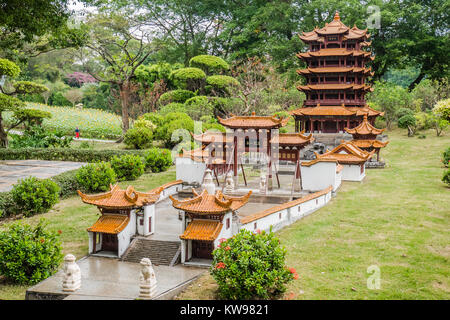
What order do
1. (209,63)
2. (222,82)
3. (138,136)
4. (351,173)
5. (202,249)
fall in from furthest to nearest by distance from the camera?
(209,63) → (222,82) → (138,136) → (351,173) → (202,249)

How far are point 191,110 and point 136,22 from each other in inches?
433

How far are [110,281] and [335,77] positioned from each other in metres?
29.3

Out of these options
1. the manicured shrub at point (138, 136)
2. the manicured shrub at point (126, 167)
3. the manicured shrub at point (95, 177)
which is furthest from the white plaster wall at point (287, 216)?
the manicured shrub at point (138, 136)

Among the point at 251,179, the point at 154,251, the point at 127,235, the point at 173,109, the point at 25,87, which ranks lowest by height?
the point at 154,251

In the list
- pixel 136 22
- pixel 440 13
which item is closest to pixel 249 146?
pixel 136 22

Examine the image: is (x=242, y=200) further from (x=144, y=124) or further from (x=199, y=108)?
(x=199, y=108)

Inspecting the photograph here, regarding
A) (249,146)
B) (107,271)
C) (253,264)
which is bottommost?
(107,271)

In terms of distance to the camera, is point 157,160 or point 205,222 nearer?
point 205,222

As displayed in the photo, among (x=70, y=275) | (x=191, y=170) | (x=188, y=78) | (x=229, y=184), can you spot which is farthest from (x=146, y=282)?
(x=188, y=78)

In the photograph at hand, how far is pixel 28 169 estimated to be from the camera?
25.0 m

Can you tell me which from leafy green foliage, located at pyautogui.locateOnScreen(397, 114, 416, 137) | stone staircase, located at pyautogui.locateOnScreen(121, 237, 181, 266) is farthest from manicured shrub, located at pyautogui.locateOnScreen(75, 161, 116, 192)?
leafy green foliage, located at pyautogui.locateOnScreen(397, 114, 416, 137)
